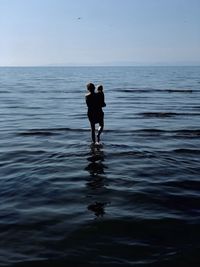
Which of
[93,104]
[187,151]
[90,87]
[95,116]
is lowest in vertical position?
[187,151]

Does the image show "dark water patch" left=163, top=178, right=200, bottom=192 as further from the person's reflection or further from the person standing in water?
the person standing in water

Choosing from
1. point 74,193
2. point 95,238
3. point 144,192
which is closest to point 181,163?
point 144,192

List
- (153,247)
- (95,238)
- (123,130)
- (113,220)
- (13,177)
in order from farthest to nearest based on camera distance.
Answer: (123,130)
(13,177)
(113,220)
(95,238)
(153,247)

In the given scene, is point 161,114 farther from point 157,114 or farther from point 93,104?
point 93,104

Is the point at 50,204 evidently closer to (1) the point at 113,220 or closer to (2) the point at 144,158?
(1) the point at 113,220

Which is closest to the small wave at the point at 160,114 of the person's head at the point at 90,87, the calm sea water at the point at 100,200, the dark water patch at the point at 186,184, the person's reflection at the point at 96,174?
the calm sea water at the point at 100,200

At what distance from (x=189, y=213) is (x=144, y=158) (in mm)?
5315

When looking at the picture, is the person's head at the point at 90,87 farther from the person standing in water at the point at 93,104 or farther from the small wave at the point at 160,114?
the small wave at the point at 160,114

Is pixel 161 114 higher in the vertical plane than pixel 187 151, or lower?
lower

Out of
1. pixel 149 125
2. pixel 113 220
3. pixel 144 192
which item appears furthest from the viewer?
pixel 149 125

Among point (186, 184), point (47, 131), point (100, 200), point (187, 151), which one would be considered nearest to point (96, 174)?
point (100, 200)

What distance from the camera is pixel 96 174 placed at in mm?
11680

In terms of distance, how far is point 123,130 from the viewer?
20.5 meters

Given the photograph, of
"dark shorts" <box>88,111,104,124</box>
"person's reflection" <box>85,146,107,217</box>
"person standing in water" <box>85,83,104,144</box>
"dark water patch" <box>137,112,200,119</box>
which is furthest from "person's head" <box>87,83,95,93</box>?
"dark water patch" <box>137,112,200,119</box>
